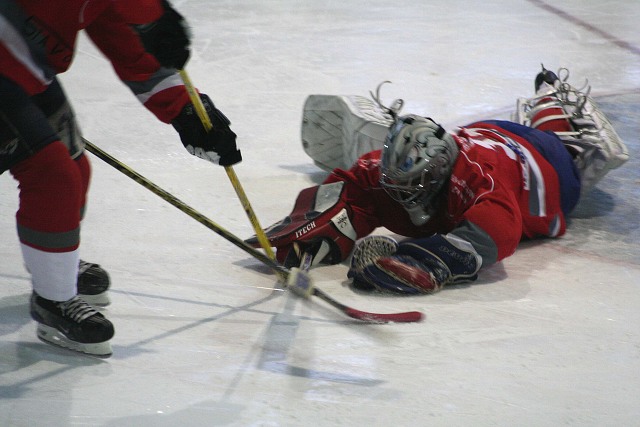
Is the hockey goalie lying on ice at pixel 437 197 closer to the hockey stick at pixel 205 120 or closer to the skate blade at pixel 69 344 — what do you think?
the hockey stick at pixel 205 120

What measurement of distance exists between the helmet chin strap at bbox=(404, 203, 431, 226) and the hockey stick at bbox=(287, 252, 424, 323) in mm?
370

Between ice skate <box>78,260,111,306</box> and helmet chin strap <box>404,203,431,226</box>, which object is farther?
helmet chin strap <box>404,203,431,226</box>

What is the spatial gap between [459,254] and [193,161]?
1413 millimetres

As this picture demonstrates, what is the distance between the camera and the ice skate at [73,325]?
6.44ft

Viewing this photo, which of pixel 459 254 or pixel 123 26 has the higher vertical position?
pixel 123 26

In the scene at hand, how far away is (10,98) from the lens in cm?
179

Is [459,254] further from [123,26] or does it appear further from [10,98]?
[10,98]

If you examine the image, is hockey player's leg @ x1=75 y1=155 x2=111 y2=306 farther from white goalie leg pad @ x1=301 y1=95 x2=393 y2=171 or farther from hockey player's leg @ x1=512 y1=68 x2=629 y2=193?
hockey player's leg @ x1=512 y1=68 x2=629 y2=193

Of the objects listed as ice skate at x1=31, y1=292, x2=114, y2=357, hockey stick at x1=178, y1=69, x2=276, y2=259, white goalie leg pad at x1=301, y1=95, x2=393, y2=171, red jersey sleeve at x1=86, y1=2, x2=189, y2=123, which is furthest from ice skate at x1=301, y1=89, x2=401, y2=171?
ice skate at x1=31, y1=292, x2=114, y2=357

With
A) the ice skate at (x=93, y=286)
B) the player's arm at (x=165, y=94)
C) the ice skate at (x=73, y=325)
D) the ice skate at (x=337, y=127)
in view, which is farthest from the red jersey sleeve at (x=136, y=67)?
the ice skate at (x=337, y=127)

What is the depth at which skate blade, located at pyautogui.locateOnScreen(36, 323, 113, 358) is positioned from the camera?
6.54 ft

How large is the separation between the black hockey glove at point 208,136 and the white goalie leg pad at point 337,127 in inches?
35.8

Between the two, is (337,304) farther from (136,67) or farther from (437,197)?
(136,67)

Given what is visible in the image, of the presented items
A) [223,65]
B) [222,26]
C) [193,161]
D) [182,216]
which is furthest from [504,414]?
[222,26]
